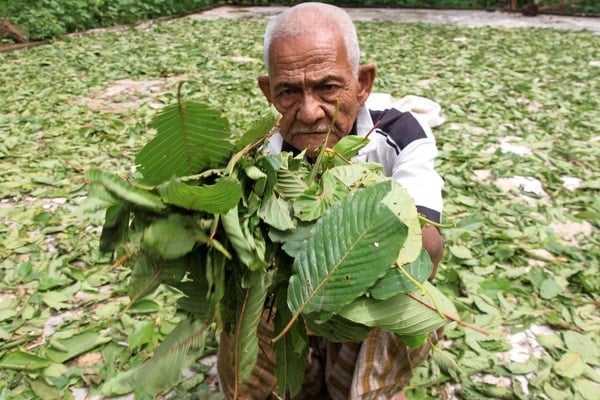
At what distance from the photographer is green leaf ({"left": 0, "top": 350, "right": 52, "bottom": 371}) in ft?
5.29

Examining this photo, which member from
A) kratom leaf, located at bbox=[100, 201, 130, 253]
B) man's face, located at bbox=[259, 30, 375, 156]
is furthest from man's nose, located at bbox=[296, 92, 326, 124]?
kratom leaf, located at bbox=[100, 201, 130, 253]

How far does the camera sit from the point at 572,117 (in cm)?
369

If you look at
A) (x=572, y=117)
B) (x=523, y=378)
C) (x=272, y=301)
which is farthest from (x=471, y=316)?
(x=572, y=117)

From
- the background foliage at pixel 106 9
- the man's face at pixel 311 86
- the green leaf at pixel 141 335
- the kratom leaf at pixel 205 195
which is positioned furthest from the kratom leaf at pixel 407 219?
the background foliage at pixel 106 9

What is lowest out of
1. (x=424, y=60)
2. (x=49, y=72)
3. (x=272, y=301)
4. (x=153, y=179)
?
(x=424, y=60)

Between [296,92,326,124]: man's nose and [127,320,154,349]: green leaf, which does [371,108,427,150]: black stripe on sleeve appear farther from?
[127,320,154,349]: green leaf

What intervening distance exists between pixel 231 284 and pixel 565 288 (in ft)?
5.06

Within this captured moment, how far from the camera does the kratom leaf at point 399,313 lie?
→ 2.81 feet

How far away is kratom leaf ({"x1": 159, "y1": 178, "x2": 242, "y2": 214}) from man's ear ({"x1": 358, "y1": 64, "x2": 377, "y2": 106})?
951 mm

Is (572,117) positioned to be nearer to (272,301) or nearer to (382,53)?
(382,53)

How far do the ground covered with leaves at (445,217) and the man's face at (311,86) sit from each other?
0.21m

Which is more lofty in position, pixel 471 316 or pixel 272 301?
pixel 272 301

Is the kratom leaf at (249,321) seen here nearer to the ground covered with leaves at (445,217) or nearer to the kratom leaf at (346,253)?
the kratom leaf at (346,253)

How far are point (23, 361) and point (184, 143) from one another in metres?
1.20
